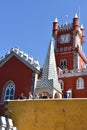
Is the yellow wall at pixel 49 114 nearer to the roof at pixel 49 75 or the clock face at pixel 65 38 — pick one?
the roof at pixel 49 75

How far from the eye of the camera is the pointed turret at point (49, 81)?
36066 mm

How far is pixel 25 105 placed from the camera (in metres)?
26.7

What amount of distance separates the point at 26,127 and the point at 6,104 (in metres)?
2.83

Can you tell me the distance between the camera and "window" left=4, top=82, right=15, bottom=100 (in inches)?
1570

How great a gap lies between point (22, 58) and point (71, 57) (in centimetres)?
1470

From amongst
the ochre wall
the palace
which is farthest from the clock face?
the ochre wall

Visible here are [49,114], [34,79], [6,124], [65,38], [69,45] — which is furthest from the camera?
[65,38]

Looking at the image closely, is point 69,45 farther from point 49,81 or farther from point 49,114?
point 49,114

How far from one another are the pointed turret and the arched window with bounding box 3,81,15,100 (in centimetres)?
384

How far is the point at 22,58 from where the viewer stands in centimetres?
4094

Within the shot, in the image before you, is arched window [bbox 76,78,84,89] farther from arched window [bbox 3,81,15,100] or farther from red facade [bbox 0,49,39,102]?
arched window [bbox 3,81,15,100]

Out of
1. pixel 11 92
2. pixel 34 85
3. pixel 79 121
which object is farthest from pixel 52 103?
pixel 11 92

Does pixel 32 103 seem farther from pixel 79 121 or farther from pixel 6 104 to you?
pixel 79 121

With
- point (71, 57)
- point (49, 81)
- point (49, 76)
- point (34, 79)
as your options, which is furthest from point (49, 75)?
point (71, 57)
